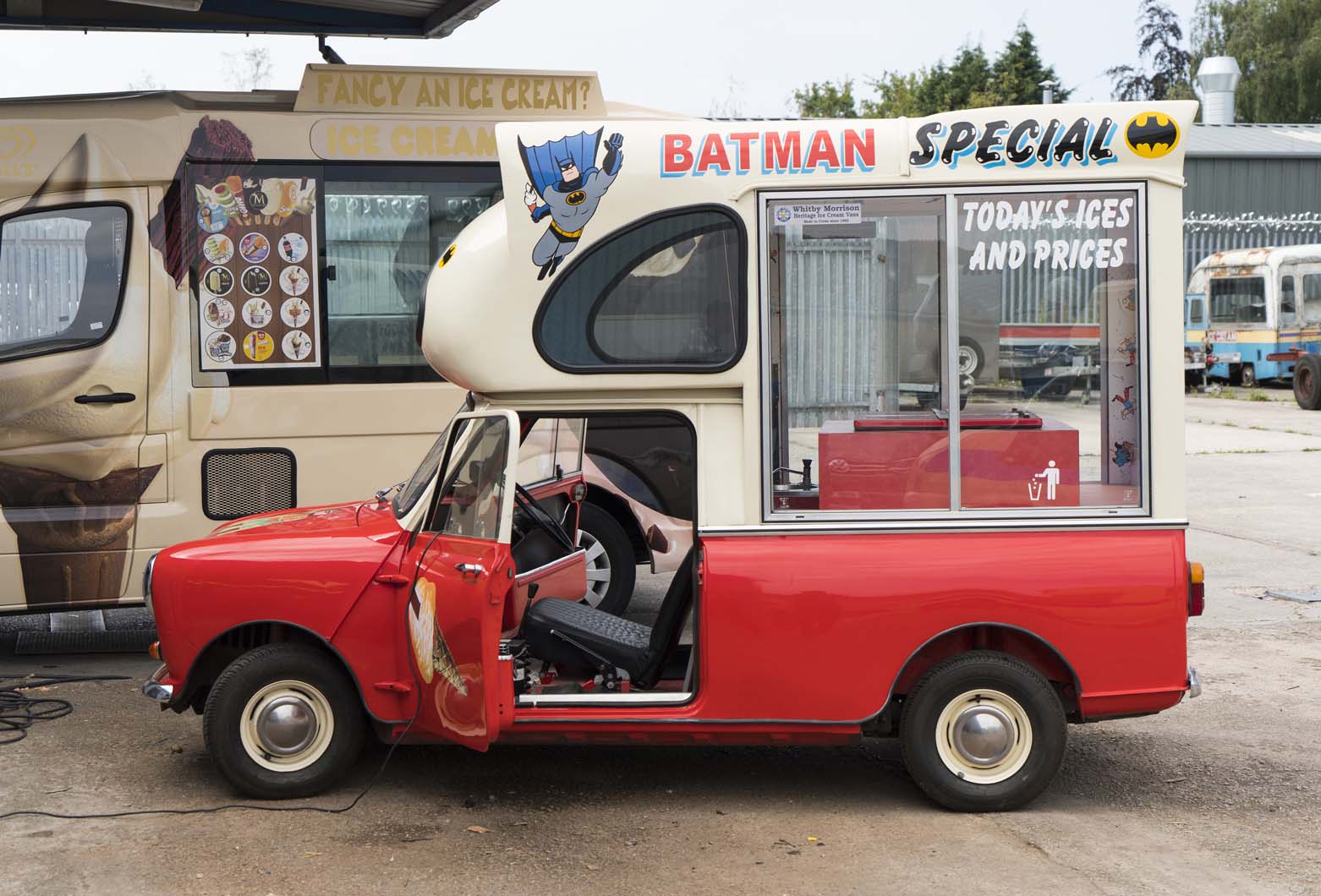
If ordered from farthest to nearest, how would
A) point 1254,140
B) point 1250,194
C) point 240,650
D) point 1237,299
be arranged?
1. point 1254,140
2. point 1250,194
3. point 1237,299
4. point 240,650

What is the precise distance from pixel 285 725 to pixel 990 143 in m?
3.57

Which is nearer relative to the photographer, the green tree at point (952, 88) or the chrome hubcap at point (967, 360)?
the chrome hubcap at point (967, 360)

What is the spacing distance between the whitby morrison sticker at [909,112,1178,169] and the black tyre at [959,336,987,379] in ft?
2.23

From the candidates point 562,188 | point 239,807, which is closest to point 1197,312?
point 562,188

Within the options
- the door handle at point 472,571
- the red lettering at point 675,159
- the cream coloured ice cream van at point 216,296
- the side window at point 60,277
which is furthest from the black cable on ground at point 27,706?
the red lettering at point 675,159

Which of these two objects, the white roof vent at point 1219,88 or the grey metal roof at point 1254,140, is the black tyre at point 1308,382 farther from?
the white roof vent at point 1219,88

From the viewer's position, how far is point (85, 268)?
8.17 meters

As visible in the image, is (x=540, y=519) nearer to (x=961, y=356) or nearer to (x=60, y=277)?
(x=961, y=356)

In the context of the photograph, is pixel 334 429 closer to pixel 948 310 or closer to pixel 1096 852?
pixel 948 310

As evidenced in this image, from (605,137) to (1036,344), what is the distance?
1.87 m

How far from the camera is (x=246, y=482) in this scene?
8.36 m

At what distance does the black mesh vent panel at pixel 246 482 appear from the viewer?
8297mm

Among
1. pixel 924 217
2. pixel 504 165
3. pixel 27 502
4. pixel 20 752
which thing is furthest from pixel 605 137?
pixel 27 502

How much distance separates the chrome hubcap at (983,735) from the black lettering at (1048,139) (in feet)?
6.96
